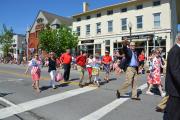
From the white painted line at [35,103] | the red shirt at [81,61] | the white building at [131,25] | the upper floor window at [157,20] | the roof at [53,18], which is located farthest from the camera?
the roof at [53,18]

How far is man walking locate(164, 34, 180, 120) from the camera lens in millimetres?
4426

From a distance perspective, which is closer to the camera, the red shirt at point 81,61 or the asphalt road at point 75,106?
the asphalt road at point 75,106

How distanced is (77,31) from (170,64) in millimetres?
40957

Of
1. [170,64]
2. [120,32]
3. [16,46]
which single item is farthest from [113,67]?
[16,46]

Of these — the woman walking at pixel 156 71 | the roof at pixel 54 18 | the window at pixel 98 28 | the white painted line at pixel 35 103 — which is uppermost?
the roof at pixel 54 18

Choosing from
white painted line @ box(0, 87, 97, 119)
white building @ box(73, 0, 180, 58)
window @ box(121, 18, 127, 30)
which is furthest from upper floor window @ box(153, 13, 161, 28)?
white painted line @ box(0, 87, 97, 119)

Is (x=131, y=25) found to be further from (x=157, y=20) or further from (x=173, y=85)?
(x=173, y=85)

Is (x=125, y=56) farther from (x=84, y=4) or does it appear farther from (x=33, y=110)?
(x=84, y=4)

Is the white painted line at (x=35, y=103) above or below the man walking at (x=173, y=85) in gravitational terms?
below

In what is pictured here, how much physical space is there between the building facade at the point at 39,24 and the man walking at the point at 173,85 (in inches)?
1960

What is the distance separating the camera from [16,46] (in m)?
71.9

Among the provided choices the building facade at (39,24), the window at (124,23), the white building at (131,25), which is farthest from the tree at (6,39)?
the window at (124,23)

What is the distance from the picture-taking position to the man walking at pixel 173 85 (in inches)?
174

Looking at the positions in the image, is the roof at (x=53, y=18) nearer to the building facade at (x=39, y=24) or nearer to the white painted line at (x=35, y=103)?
the building facade at (x=39, y=24)
